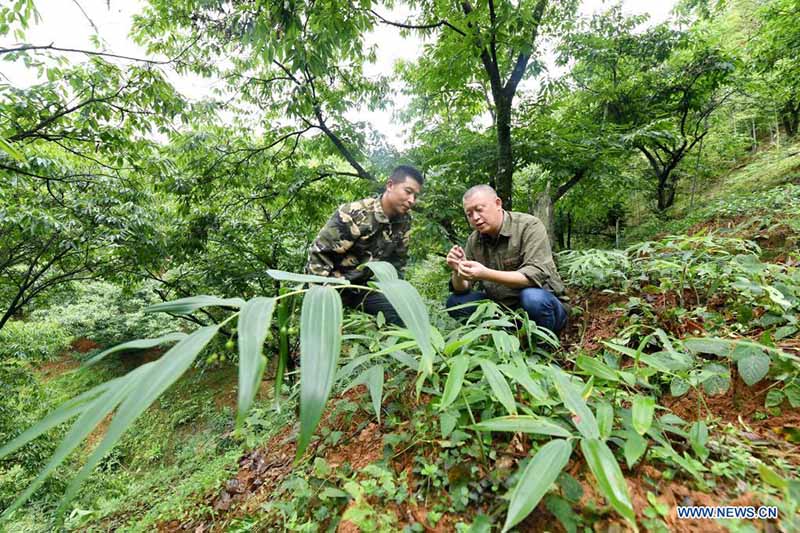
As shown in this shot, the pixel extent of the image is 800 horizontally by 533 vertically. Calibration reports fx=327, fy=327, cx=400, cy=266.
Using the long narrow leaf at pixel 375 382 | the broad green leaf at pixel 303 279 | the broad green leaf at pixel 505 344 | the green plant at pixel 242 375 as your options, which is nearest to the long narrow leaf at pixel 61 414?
the green plant at pixel 242 375

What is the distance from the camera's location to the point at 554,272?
81.4 inches

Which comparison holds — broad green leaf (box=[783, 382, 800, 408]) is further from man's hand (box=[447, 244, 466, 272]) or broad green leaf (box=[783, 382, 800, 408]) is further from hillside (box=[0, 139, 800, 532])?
man's hand (box=[447, 244, 466, 272])

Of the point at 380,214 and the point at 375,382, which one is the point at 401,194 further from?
the point at 375,382

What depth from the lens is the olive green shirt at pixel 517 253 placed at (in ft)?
6.64

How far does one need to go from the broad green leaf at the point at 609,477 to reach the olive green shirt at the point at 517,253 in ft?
4.51

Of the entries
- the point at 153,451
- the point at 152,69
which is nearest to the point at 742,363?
the point at 152,69

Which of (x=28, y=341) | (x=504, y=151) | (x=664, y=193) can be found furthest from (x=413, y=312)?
(x=664, y=193)

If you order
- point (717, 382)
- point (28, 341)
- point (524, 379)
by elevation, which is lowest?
point (28, 341)

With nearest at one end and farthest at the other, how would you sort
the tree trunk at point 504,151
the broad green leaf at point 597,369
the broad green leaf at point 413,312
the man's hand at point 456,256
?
the broad green leaf at point 413,312 → the broad green leaf at point 597,369 → the man's hand at point 456,256 → the tree trunk at point 504,151

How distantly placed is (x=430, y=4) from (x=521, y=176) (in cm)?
311

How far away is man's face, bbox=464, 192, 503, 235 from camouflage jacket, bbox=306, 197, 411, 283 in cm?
78

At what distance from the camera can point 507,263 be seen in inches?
89.4

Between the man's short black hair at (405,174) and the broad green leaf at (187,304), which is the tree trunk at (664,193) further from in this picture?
the broad green leaf at (187,304)

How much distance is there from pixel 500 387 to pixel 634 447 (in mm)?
325
